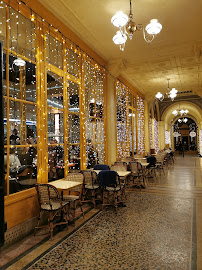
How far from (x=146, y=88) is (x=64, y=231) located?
10502mm

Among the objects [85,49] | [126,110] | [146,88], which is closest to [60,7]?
[85,49]

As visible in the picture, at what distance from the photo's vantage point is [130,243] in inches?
126

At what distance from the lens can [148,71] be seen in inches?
372

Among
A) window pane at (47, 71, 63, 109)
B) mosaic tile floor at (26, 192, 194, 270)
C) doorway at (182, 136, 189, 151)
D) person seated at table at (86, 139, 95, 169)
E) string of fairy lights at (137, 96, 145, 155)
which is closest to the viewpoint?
mosaic tile floor at (26, 192, 194, 270)

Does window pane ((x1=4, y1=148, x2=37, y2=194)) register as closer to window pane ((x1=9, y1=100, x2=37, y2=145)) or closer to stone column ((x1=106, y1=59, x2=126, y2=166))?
window pane ((x1=9, y1=100, x2=37, y2=145))

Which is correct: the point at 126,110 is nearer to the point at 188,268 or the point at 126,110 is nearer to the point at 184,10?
the point at 184,10

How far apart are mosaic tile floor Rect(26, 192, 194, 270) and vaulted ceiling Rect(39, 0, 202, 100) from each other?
183 inches

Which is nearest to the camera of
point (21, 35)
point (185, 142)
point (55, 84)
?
point (21, 35)

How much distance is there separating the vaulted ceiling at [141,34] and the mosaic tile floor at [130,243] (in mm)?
4644

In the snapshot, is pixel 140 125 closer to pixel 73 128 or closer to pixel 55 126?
pixel 73 128

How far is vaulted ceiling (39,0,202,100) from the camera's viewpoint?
4.70m

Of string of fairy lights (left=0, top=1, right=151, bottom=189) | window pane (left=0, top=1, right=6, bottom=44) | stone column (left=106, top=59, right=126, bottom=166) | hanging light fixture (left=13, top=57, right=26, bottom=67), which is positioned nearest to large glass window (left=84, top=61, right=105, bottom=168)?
string of fairy lights (left=0, top=1, right=151, bottom=189)

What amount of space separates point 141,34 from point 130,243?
546cm

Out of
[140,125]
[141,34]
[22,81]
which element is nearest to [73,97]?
[22,81]
